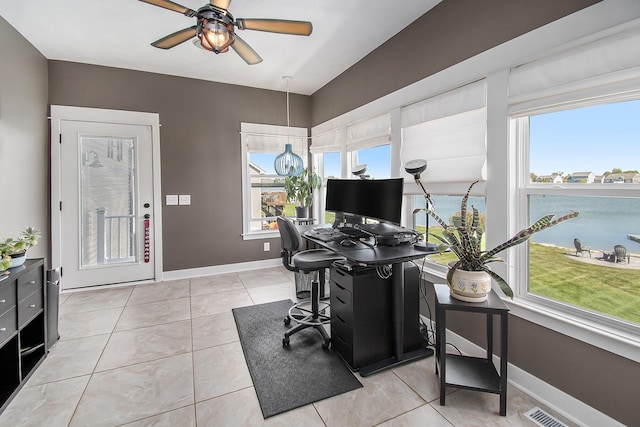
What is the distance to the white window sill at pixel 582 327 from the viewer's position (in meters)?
1.44

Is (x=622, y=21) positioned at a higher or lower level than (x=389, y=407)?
higher

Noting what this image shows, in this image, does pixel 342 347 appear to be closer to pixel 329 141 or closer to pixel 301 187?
pixel 301 187

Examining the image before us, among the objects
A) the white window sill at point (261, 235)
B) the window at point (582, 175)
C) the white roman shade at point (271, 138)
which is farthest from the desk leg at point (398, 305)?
the white roman shade at point (271, 138)

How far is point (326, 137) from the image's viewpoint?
4238 mm

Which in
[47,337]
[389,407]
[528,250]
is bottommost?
[389,407]

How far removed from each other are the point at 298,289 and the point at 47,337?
7.11 feet

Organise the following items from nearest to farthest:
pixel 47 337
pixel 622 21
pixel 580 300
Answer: pixel 622 21 → pixel 580 300 → pixel 47 337

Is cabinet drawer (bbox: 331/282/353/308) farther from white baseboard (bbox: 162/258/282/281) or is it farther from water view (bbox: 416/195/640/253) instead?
white baseboard (bbox: 162/258/282/281)

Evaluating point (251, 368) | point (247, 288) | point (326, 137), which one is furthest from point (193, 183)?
point (251, 368)

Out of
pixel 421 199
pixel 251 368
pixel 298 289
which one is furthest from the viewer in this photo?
pixel 298 289

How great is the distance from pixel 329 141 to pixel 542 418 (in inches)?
136

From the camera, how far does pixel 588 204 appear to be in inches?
64.8

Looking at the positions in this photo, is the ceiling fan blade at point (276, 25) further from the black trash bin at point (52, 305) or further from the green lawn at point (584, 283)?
the black trash bin at point (52, 305)

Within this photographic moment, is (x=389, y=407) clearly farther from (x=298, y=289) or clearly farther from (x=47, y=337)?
(x=47, y=337)
